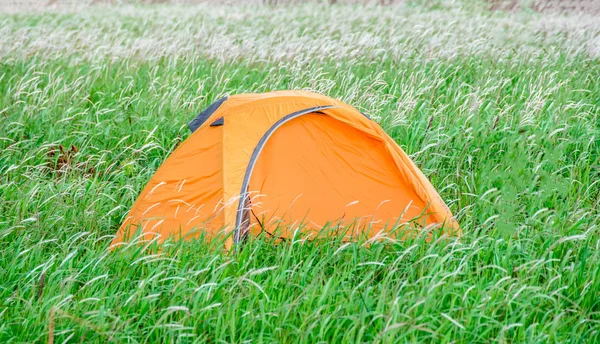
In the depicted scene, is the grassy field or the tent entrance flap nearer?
the grassy field

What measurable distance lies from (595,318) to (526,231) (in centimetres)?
79

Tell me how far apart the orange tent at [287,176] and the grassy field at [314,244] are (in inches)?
12.2

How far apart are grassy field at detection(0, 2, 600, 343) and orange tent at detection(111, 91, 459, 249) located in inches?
12.2

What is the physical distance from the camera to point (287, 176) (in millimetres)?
4445

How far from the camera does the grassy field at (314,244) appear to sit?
3.18m

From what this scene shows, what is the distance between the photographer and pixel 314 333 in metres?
3.16

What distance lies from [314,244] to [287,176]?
2.10 ft

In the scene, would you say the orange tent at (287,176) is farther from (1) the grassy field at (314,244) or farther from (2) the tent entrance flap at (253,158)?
(1) the grassy field at (314,244)

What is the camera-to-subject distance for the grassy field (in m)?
3.18

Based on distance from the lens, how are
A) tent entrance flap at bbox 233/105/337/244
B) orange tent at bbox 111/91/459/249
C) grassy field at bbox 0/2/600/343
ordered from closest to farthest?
grassy field at bbox 0/2/600/343 < tent entrance flap at bbox 233/105/337/244 < orange tent at bbox 111/91/459/249

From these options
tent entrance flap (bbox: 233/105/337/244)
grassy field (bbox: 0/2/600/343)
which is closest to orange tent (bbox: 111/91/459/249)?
tent entrance flap (bbox: 233/105/337/244)

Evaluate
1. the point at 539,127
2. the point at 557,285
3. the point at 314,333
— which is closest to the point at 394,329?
the point at 314,333

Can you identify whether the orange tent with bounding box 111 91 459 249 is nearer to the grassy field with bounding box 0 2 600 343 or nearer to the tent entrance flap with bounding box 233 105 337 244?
the tent entrance flap with bounding box 233 105 337 244

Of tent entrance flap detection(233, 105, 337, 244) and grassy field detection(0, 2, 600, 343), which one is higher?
tent entrance flap detection(233, 105, 337, 244)
